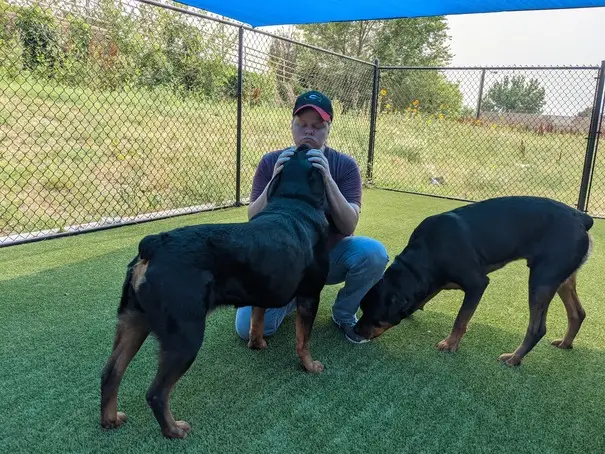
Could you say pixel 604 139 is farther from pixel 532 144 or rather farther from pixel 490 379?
pixel 490 379

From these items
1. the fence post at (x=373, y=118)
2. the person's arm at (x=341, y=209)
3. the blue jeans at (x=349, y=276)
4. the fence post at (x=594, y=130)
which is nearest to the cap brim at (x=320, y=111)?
the person's arm at (x=341, y=209)

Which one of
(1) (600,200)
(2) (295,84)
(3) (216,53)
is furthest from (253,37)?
(1) (600,200)

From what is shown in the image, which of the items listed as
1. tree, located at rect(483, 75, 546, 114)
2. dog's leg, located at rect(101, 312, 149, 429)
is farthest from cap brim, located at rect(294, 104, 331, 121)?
tree, located at rect(483, 75, 546, 114)

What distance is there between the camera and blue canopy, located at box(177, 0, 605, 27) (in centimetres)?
452

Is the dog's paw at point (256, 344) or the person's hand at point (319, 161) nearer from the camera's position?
the person's hand at point (319, 161)

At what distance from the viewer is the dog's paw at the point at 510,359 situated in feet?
8.65

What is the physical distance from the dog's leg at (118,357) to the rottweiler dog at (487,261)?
137 cm

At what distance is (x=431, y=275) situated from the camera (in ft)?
9.03

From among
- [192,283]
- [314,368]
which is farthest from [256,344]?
[192,283]

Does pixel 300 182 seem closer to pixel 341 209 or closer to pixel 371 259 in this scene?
pixel 341 209

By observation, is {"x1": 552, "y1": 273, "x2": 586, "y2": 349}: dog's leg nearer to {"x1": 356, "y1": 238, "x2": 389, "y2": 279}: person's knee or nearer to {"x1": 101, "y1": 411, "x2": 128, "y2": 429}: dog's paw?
{"x1": 356, "y1": 238, "x2": 389, "y2": 279}: person's knee

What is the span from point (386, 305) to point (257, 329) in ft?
2.55

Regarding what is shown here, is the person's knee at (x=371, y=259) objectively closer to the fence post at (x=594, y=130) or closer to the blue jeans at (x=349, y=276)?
the blue jeans at (x=349, y=276)

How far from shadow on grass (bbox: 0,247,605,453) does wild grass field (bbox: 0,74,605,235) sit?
9.92ft
